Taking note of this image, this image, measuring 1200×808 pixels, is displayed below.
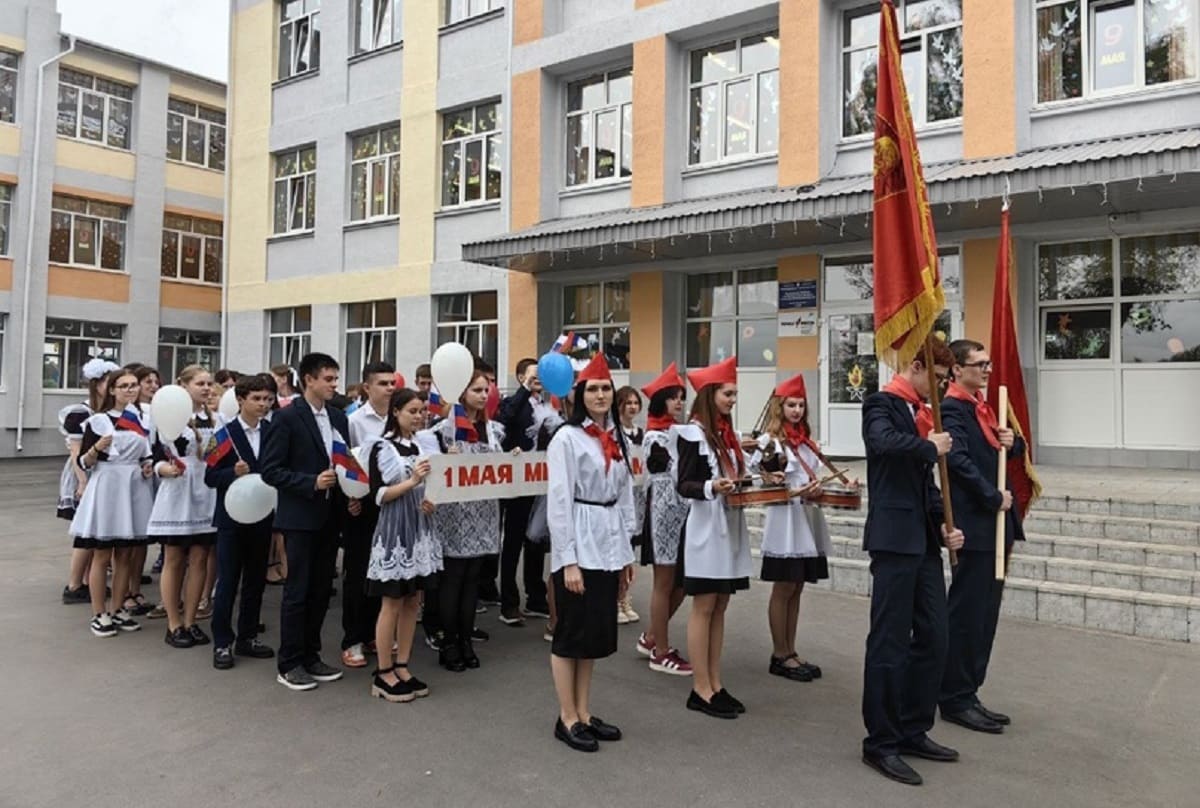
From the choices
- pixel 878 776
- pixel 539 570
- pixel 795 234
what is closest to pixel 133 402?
pixel 539 570

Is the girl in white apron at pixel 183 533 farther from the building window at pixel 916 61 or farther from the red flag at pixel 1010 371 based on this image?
the building window at pixel 916 61

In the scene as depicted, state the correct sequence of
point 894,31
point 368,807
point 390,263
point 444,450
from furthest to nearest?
point 390,263
point 444,450
point 894,31
point 368,807

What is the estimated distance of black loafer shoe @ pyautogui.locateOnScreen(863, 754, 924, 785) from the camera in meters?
3.87

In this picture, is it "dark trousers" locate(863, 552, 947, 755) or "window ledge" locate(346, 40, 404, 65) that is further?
"window ledge" locate(346, 40, 404, 65)

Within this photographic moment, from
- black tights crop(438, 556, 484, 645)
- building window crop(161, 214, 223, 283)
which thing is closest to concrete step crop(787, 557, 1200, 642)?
black tights crop(438, 556, 484, 645)

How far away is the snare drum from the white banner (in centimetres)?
120

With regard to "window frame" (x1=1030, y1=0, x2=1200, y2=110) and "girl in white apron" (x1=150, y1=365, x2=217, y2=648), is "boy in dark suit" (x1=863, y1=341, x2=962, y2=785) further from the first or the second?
"window frame" (x1=1030, y1=0, x2=1200, y2=110)

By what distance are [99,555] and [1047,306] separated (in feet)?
35.8

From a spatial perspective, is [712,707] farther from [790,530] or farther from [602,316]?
[602,316]

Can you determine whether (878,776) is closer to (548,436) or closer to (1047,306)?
(548,436)

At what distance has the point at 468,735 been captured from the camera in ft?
14.4

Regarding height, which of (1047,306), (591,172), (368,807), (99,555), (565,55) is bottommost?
(368,807)

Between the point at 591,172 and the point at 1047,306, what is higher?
the point at 591,172

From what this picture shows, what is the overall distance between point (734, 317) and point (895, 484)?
9.89 meters
